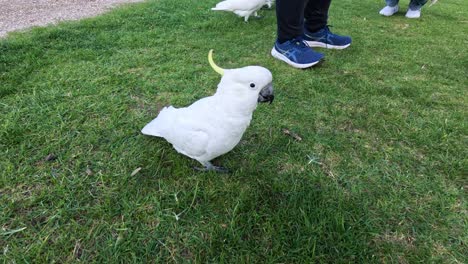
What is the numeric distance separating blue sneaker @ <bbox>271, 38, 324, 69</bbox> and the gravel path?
281 cm

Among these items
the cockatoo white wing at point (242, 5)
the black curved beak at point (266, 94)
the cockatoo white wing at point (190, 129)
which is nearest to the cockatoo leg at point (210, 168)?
the cockatoo white wing at point (190, 129)

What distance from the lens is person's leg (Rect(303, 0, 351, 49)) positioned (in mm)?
3340

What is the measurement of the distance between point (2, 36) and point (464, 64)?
15.8 feet

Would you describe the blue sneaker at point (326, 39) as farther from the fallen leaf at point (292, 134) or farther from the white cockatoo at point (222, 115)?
the white cockatoo at point (222, 115)

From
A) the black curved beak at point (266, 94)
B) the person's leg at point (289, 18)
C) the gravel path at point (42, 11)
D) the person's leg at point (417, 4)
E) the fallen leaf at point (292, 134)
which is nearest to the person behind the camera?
the black curved beak at point (266, 94)

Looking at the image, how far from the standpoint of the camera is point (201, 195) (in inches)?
63.8

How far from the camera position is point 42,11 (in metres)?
4.20

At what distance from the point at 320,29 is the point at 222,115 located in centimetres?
247

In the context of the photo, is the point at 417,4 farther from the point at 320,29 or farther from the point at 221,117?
the point at 221,117

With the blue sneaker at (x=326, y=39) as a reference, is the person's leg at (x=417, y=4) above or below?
below

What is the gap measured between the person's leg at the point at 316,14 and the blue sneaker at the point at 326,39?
56 mm

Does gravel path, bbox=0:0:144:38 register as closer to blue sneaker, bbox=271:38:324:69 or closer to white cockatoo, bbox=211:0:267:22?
white cockatoo, bbox=211:0:267:22

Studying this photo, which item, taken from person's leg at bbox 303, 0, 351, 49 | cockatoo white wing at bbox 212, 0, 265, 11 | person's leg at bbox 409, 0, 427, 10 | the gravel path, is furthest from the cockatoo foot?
person's leg at bbox 409, 0, 427, 10

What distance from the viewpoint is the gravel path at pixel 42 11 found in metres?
3.71
